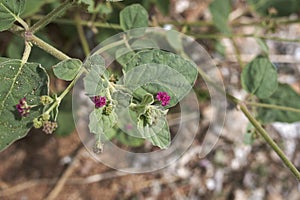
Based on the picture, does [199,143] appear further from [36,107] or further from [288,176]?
[36,107]

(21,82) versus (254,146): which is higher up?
(21,82)

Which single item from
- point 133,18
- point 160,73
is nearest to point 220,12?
point 133,18

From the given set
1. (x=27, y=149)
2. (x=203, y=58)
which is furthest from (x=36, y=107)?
(x=203, y=58)

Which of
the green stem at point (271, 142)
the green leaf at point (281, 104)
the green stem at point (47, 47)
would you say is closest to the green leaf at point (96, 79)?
the green stem at point (47, 47)

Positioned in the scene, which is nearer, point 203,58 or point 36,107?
point 36,107

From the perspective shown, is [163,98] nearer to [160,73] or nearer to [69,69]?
[160,73]

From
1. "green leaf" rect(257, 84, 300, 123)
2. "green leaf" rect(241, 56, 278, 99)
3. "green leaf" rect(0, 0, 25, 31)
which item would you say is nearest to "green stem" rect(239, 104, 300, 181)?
"green leaf" rect(241, 56, 278, 99)

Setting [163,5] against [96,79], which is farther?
[163,5]
